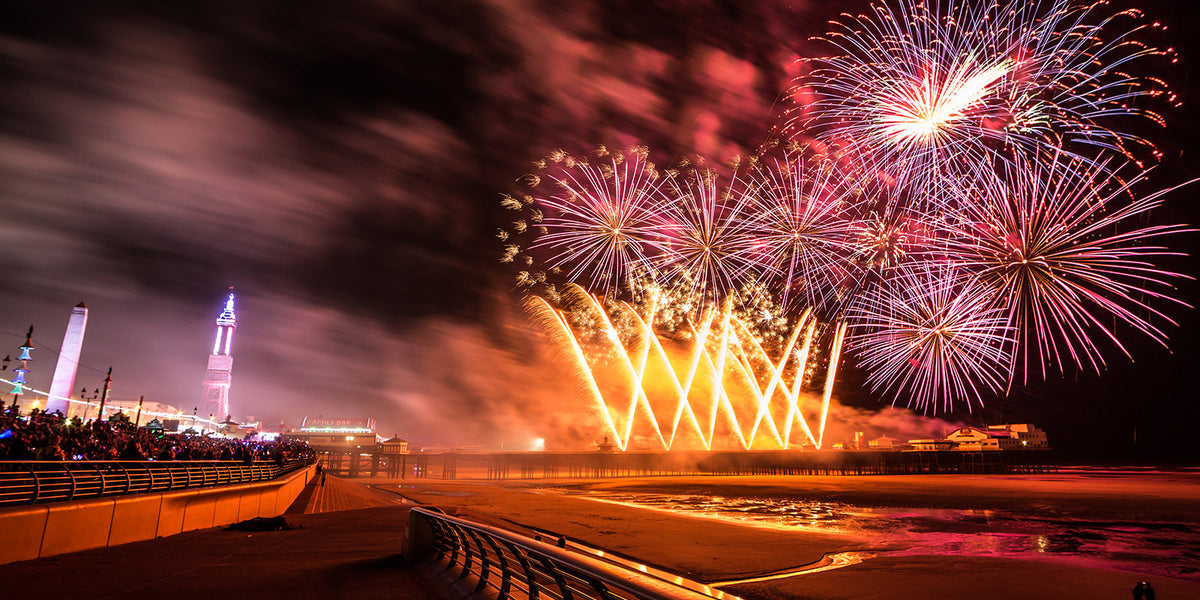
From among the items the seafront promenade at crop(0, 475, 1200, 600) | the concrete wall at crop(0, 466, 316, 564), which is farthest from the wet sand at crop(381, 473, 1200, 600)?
the concrete wall at crop(0, 466, 316, 564)

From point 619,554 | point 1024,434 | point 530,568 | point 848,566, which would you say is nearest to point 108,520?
point 530,568

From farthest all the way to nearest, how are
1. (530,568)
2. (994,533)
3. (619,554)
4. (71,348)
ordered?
(71,348), (994,533), (619,554), (530,568)

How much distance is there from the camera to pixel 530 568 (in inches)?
250

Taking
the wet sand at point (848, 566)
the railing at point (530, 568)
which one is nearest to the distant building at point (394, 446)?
the wet sand at point (848, 566)

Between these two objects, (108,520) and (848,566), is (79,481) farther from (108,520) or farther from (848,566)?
(848,566)

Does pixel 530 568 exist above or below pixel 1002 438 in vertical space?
below

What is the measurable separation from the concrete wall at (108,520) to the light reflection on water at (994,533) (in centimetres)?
1811

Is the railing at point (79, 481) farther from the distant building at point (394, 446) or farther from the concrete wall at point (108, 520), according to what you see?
the distant building at point (394, 446)

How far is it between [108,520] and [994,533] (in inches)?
993

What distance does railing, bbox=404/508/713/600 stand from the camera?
3.54 m

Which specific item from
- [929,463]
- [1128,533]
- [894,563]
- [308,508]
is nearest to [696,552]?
[894,563]

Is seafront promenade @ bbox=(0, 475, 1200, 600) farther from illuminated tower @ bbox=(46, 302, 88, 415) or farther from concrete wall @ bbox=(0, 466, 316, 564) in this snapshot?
illuminated tower @ bbox=(46, 302, 88, 415)

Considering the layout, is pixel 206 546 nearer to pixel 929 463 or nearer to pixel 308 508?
pixel 308 508

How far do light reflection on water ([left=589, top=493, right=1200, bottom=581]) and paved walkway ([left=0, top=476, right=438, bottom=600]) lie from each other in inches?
507
